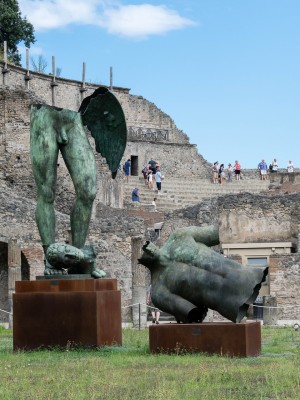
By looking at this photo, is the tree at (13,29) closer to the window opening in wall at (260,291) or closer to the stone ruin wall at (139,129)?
the stone ruin wall at (139,129)

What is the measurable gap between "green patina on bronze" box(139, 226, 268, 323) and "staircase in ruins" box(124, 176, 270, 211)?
29689 mm

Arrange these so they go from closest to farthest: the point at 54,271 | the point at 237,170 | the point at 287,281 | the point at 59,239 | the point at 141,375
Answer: the point at 141,375 → the point at 54,271 → the point at 59,239 → the point at 287,281 → the point at 237,170

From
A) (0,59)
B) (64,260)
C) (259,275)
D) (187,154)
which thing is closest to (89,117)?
(64,260)

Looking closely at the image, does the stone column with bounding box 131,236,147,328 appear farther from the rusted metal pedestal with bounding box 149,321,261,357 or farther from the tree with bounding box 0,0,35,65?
the tree with bounding box 0,0,35,65

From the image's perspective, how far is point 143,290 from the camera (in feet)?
75.3

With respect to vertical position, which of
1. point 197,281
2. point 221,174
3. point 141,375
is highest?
point 221,174

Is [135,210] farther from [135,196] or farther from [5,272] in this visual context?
[5,272]

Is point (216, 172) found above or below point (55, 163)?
above

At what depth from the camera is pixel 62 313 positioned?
945 centimetres

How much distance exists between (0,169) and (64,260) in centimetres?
2617

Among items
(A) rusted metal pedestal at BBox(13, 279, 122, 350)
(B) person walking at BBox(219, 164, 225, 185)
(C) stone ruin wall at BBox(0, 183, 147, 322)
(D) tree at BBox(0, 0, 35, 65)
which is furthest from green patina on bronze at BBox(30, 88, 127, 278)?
(D) tree at BBox(0, 0, 35, 65)

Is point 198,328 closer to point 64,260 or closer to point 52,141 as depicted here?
point 64,260

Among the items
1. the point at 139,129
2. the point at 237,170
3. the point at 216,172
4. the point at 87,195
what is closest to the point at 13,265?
the point at 87,195

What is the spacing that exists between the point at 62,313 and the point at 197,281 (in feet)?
4.21
